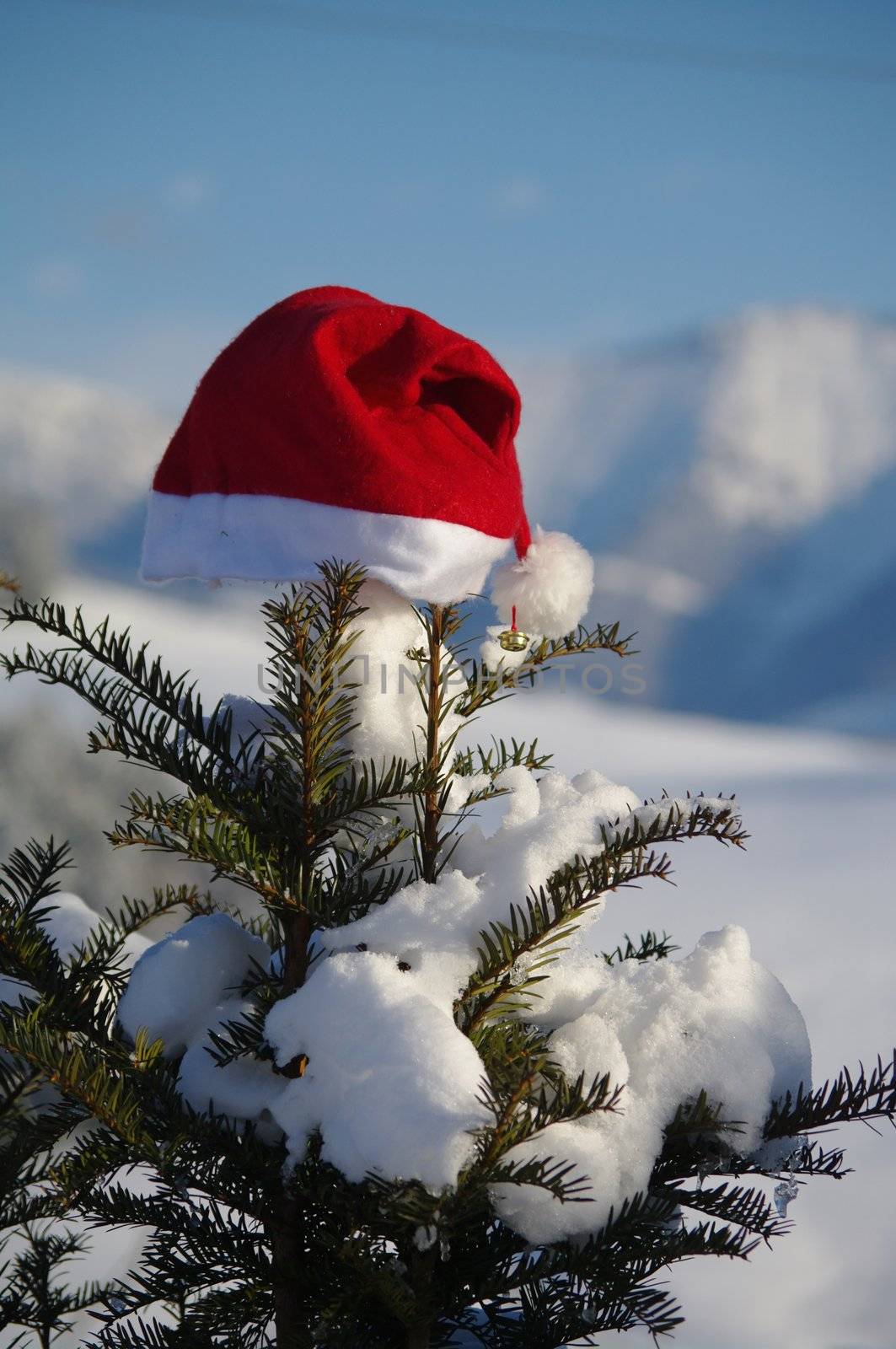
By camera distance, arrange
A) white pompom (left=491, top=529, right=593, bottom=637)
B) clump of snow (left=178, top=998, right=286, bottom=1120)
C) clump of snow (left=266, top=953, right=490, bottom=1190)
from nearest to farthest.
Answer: clump of snow (left=266, top=953, right=490, bottom=1190), clump of snow (left=178, top=998, right=286, bottom=1120), white pompom (left=491, top=529, right=593, bottom=637)

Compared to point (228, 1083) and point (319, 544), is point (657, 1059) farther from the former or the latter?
point (319, 544)

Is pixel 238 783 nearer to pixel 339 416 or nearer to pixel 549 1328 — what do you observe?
pixel 339 416

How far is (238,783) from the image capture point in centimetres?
72

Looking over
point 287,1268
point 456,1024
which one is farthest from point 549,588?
point 287,1268

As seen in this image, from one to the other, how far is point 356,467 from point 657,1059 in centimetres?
42

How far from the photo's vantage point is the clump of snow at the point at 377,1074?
1.79 ft

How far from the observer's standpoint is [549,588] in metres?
0.83

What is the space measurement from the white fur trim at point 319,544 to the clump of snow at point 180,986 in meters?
0.25

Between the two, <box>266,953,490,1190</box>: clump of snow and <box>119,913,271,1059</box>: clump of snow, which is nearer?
<box>266,953,490,1190</box>: clump of snow

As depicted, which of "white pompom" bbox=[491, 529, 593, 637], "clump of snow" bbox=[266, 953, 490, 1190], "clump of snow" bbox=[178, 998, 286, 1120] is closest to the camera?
"clump of snow" bbox=[266, 953, 490, 1190]

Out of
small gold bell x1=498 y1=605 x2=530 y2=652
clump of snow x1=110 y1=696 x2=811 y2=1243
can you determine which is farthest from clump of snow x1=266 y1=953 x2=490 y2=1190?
small gold bell x1=498 y1=605 x2=530 y2=652

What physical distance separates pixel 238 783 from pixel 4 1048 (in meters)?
0.21

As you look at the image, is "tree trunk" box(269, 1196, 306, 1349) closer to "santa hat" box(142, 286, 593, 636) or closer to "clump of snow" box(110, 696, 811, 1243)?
"clump of snow" box(110, 696, 811, 1243)

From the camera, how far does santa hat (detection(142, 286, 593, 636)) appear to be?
2.45 ft
